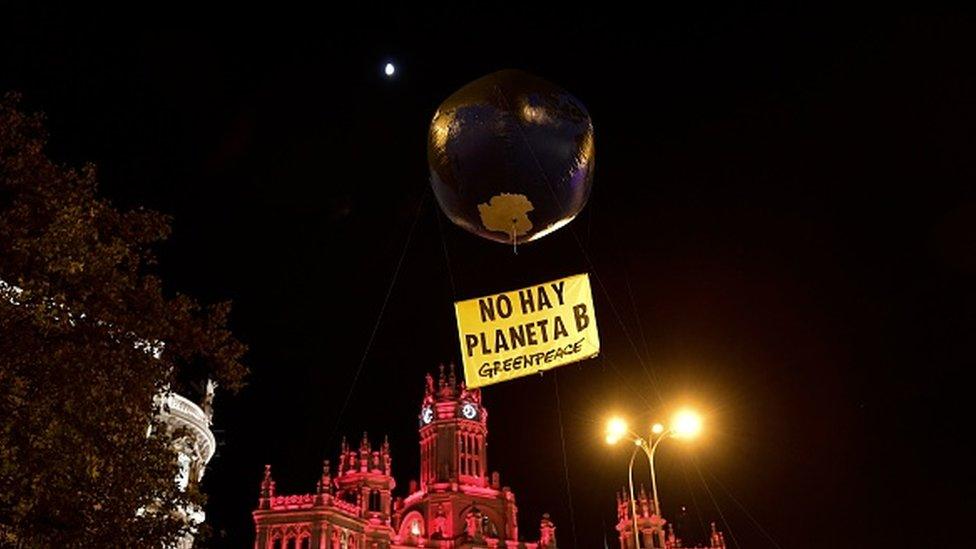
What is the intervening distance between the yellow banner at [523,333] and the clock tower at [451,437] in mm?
59788

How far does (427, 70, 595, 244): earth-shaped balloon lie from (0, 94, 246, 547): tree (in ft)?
17.3

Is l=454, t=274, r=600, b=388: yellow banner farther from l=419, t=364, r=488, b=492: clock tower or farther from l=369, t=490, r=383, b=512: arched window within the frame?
l=419, t=364, r=488, b=492: clock tower

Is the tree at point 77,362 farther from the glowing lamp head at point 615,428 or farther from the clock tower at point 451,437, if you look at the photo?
the clock tower at point 451,437

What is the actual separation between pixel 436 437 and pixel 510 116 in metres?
64.7

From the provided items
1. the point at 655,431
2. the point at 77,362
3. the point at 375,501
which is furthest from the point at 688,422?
the point at 375,501

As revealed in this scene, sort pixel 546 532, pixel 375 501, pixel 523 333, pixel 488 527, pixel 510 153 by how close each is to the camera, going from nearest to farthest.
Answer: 1. pixel 510 153
2. pixel 523 333
3. pixel 375 501
4. pixel 488 527
5. pixel 546 532

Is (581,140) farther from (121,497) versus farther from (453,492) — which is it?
(453,492)

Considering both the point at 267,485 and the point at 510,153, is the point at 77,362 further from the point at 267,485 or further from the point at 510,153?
the point at 267,485

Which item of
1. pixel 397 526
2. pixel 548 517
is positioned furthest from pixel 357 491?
pixel 548 517

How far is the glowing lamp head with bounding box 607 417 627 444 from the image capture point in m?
20.0

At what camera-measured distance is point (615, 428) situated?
20203mm

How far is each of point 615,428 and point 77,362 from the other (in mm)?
12894

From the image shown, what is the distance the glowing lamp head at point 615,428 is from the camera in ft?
65.5

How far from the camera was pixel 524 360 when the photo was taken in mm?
12500
